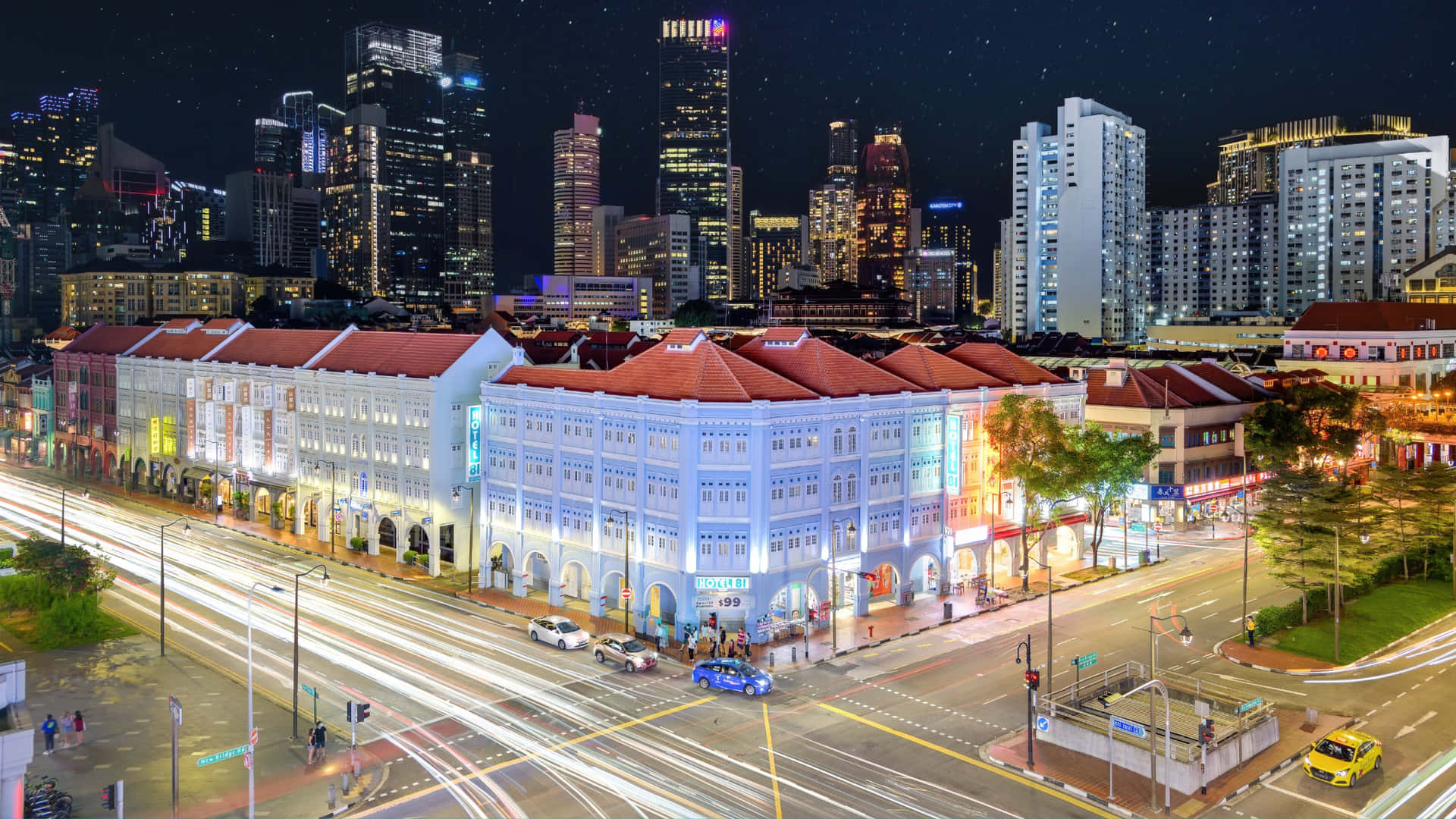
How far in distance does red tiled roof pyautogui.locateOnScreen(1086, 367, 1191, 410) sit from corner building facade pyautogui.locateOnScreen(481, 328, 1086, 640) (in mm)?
24216

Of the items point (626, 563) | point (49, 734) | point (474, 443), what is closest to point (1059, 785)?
point (626, 563)

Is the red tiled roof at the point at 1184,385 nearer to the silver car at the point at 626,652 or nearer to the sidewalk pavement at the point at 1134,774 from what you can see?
the sidewalk pavement at the point at 1134,774

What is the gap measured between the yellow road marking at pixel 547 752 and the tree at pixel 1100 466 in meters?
33.6

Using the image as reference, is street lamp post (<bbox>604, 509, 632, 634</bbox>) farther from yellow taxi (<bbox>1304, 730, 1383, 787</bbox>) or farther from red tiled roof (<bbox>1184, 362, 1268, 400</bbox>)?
red tiled roof (<bbox>1184, 362, 1268, 400</bbox>)

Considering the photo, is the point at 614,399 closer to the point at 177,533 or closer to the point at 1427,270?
the point at 177,533

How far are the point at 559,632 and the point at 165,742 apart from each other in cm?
2060

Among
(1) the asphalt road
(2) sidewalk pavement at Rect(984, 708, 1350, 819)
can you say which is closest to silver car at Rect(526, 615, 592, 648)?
(1) the asphalt road

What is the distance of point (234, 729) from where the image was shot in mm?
48906

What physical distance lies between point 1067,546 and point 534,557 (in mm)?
41375

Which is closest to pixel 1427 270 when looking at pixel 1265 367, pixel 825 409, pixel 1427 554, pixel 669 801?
pixel 1265 367

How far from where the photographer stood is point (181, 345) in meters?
118

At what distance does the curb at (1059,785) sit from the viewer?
40969 millimetres

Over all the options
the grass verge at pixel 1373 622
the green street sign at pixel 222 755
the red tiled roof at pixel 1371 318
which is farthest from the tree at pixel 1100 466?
the red tiled roof at pixel 1371 318

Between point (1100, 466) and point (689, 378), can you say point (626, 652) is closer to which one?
point (689, 378)
